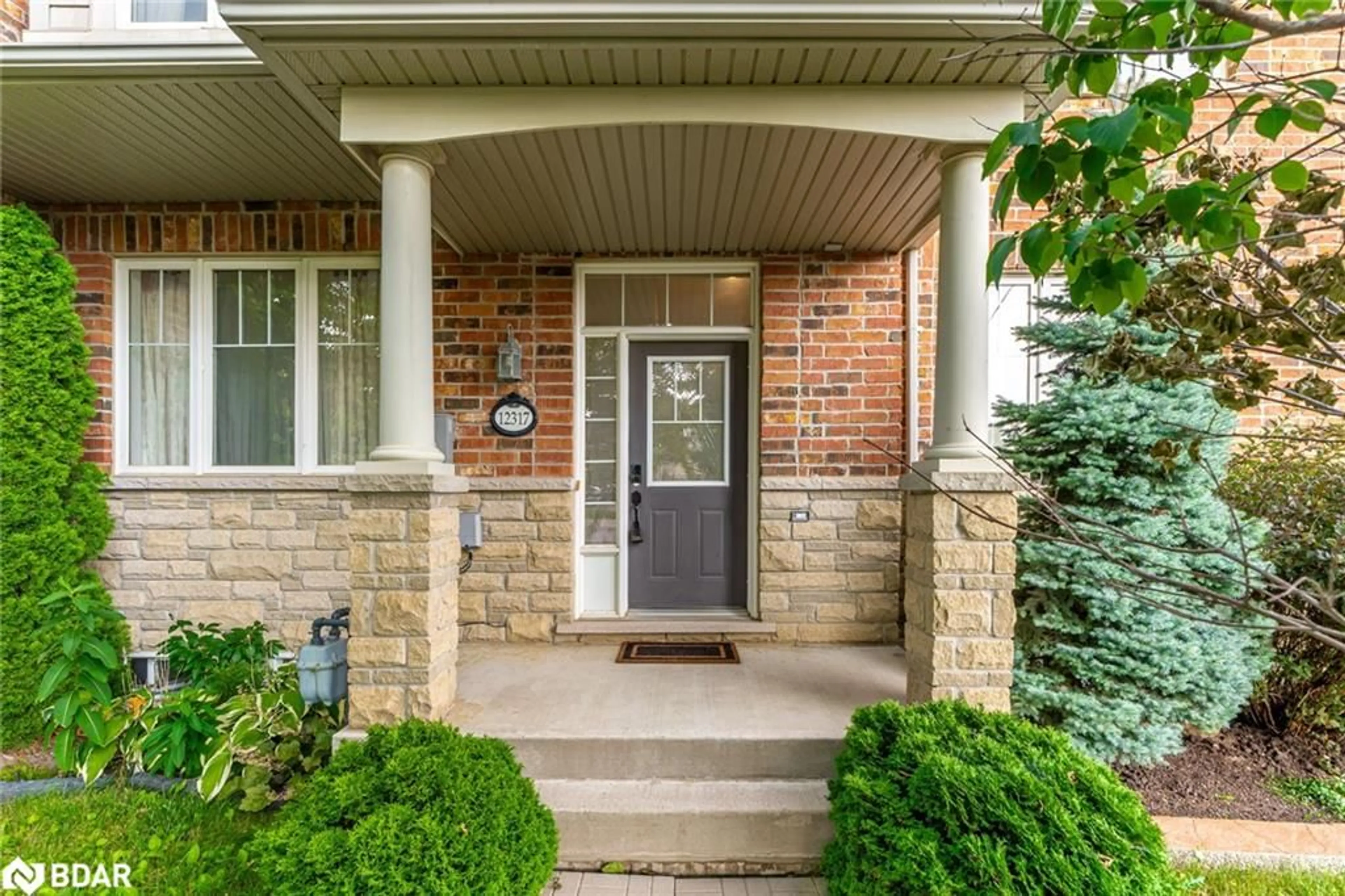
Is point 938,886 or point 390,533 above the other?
point 390,533

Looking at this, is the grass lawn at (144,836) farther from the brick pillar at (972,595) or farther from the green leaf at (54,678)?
the brick pillar at (972,595)

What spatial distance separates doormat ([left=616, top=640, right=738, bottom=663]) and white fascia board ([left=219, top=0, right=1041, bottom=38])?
3059mm

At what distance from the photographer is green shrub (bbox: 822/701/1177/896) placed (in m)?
1.89

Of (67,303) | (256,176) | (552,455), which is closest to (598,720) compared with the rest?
(552,455)

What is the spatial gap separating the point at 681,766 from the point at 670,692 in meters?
0.52

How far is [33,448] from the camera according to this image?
3576 millimetres

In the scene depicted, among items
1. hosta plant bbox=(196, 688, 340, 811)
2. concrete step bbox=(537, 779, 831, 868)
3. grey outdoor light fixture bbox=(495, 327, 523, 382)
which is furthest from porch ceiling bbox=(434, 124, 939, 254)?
concrete step bbox=(537, 779, 831, 868)

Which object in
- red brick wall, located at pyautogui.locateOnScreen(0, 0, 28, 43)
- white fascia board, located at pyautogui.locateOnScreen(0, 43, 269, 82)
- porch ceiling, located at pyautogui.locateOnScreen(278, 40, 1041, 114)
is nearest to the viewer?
porch ceiling, located at pyautogui.locateOnScreen(278, 40, 1041, 114)

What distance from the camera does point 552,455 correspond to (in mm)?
4293

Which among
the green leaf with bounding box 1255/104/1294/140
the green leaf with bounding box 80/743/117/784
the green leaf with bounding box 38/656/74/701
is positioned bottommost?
the green leaf with bounding box 80/743/117/784

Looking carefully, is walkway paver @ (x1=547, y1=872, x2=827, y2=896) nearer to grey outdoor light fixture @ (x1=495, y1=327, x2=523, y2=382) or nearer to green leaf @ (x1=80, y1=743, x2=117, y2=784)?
green leaf @ (x1=80, y1=743, x2=117, y2=784)

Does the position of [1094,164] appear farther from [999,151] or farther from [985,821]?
[985,821]

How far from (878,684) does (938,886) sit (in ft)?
4.88

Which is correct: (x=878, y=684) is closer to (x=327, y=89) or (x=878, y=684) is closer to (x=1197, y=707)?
(x=1197, y=707)
